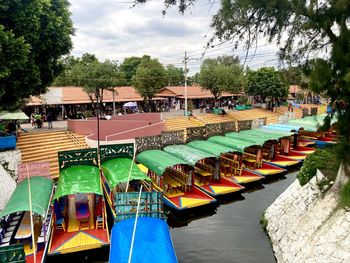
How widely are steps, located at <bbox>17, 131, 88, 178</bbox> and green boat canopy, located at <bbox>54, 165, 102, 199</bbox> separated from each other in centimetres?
525

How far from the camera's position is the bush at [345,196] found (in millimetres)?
9230

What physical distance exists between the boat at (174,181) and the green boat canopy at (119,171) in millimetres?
1279

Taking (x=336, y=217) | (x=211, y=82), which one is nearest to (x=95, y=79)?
(x=211, y=82)

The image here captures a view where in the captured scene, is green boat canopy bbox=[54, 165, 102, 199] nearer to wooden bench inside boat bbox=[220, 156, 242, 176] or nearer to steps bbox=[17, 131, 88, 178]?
steps bbox=[17, 131, 88, 178]

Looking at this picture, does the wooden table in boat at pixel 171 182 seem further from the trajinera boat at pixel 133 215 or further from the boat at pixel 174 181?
the trajinera boat at pixel 133 215

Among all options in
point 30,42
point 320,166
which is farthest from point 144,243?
point 30,42

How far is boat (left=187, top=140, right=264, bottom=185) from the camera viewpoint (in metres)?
18.7

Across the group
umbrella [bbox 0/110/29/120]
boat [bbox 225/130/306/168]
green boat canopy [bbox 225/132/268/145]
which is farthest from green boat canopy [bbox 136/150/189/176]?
umbrella [bbox 0/110/29/120]

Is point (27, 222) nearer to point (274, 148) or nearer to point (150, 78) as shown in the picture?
point (274, 148)

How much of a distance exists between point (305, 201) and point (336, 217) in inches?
85.8

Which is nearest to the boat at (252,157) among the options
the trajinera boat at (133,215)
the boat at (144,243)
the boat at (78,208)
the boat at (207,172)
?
the boat at (207,172)

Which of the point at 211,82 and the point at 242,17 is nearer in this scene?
the point at 242,17

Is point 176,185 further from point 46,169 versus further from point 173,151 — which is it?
point 46,169

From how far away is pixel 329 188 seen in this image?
10.9m
